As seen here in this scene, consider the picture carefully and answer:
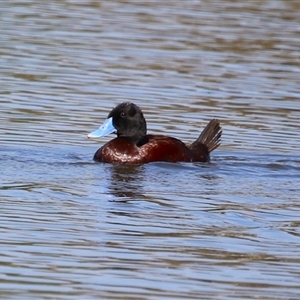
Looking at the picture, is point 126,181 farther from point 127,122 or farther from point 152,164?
point 127,122

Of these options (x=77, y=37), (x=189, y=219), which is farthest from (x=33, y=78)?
(x=189, y=219)

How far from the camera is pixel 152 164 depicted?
422 inches

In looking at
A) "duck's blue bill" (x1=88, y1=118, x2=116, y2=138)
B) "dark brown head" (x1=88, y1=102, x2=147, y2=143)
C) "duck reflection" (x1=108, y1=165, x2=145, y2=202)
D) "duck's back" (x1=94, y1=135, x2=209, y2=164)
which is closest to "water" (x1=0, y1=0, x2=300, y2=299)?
"duck reflection" (x1=108, y1=165, x2=145, y2=202)

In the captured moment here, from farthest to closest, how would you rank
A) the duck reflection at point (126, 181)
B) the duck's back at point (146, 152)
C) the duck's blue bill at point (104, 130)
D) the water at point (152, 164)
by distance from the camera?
the duck's blue bill at point (104, 130) → the duck's back at point (146, 152) → the duck reflection at point (126, 181) → the water at point (152, 164)

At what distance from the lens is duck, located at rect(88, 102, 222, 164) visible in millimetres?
10742

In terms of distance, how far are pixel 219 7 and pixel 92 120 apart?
924 cm

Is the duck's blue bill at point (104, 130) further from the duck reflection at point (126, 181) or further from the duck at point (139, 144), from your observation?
the duck reflection at point (126, 181)

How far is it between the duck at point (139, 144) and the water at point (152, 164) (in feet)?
0.50

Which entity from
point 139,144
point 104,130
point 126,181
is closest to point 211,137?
point 139,144

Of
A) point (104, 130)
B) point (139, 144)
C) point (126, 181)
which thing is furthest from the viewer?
point (104, 130)

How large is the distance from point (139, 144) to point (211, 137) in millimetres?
743

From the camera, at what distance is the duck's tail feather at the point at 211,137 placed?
1120cm

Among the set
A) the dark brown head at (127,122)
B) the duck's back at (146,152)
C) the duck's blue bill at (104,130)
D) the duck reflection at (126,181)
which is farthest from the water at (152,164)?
the dark brown head at (127,122)

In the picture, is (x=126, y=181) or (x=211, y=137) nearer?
(x=126, y=181)
